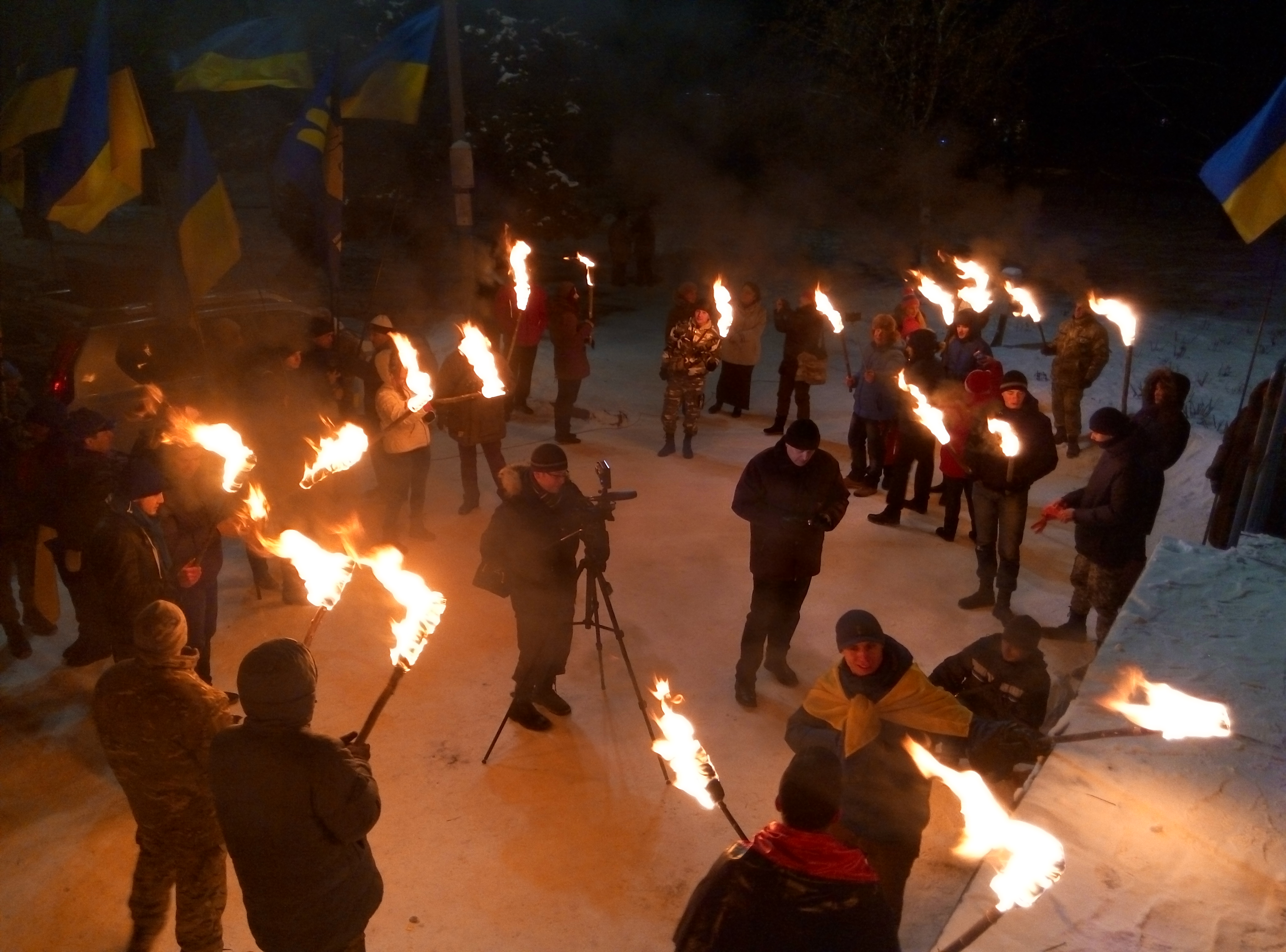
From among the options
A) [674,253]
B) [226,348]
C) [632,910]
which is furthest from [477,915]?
[674,253]

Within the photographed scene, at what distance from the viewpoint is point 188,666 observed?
4125 mm

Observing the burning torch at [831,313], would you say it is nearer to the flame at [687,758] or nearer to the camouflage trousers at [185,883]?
the flame at [687,758]

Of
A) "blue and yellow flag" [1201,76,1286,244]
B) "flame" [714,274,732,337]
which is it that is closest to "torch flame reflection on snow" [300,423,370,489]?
"flame" [714,274,732,337]

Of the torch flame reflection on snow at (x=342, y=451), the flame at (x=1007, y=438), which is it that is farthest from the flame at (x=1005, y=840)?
the torch flame reflection on snow at (x=342, y=451)

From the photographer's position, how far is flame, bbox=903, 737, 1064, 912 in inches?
118

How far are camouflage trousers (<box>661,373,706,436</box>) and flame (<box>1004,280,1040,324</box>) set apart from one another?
4280mm

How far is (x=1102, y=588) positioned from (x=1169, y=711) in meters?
2.77

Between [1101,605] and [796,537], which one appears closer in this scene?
[796,537]

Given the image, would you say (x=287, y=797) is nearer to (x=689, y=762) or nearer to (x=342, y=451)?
(x=689, y=762)

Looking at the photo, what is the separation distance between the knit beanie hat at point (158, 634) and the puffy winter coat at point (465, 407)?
4.20 meters

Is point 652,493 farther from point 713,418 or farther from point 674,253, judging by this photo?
point 674,253

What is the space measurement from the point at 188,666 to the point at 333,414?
3.77 meters

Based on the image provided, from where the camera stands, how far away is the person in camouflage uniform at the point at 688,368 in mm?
10203

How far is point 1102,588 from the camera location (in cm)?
670
